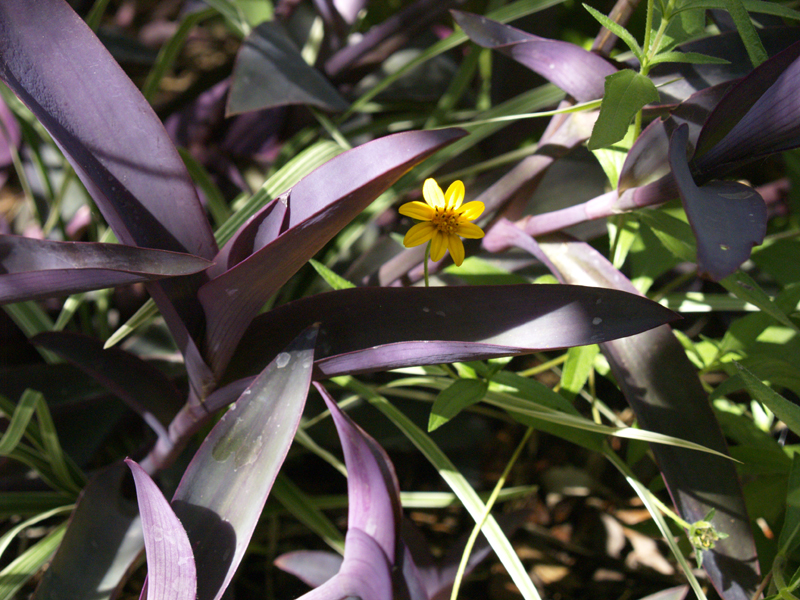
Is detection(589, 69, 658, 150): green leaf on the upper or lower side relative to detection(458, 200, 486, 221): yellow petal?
upper

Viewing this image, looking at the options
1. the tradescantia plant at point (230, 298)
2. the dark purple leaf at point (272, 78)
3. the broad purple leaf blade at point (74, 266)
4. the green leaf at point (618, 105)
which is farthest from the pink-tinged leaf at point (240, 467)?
the dark purple leaf at point (272, 78)

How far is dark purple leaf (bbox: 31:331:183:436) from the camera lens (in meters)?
0.59

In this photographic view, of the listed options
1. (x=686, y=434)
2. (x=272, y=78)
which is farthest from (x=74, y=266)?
(x=686, y=434)

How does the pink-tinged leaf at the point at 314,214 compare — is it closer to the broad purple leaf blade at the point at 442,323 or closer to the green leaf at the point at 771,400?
the broad purple leaf blade at the point at 442,323

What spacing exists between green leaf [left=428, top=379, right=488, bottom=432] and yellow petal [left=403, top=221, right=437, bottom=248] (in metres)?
0.15

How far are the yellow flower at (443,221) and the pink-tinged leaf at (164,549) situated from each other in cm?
27

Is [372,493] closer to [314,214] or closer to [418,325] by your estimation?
[418,325]

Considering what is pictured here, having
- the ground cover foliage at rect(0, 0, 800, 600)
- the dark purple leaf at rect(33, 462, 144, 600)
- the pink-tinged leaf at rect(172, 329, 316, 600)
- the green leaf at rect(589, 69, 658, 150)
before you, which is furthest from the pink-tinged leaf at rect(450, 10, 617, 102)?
the dark purple leaf at rect(33, 462, 144, 600)

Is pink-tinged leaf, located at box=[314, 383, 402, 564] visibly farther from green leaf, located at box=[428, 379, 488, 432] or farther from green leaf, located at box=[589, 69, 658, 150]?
green leaf, located at box=[589, 69, 658, 150]

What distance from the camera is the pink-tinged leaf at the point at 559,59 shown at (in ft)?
1.83

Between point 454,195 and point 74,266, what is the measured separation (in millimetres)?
303

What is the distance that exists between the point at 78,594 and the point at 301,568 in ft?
0.72

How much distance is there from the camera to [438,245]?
47 cm

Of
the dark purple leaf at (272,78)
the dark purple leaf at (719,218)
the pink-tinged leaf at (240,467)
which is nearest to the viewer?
the dark purple leaf at (719,218)
